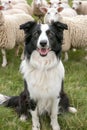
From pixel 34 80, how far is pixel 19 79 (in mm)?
1975

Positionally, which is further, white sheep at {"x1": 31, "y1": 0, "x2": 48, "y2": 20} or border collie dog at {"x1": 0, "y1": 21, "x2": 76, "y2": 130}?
white sheep at {"x1": 31, "y1": 0, "x2": 48, "y2": 20}

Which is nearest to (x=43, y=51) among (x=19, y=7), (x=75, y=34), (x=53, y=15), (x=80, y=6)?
(x=75, y=34)

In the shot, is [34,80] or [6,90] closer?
[34,80]

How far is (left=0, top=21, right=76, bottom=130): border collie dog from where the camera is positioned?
3.85m

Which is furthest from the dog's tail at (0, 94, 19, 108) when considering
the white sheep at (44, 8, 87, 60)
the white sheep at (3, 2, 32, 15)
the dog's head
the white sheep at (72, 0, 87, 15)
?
the white sheep at (72, 0, 87, 15)

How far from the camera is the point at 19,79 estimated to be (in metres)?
6.08

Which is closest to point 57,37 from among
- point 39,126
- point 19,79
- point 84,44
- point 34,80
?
point 34,80

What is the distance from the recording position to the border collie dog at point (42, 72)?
3.85m

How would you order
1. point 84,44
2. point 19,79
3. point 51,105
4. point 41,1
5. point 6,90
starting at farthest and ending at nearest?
point 41,1 < point 84,44 < point 19,79 < point 6,90 < point 51,105

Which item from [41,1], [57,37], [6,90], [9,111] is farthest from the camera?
[41,1]

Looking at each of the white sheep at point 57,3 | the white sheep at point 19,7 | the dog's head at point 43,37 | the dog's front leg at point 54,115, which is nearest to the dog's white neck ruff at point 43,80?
the dog's front leg at point 54,115

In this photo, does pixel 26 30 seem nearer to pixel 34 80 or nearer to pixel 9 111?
pixel 34 80

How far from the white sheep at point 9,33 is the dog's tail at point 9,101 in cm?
208

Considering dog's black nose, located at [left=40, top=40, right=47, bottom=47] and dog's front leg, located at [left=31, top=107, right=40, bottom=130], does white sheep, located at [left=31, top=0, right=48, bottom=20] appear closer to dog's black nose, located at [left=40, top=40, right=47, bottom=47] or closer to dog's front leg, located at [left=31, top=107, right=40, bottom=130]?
dog's front leg, located at [left=31, top=107, right=40, bottom=130]
